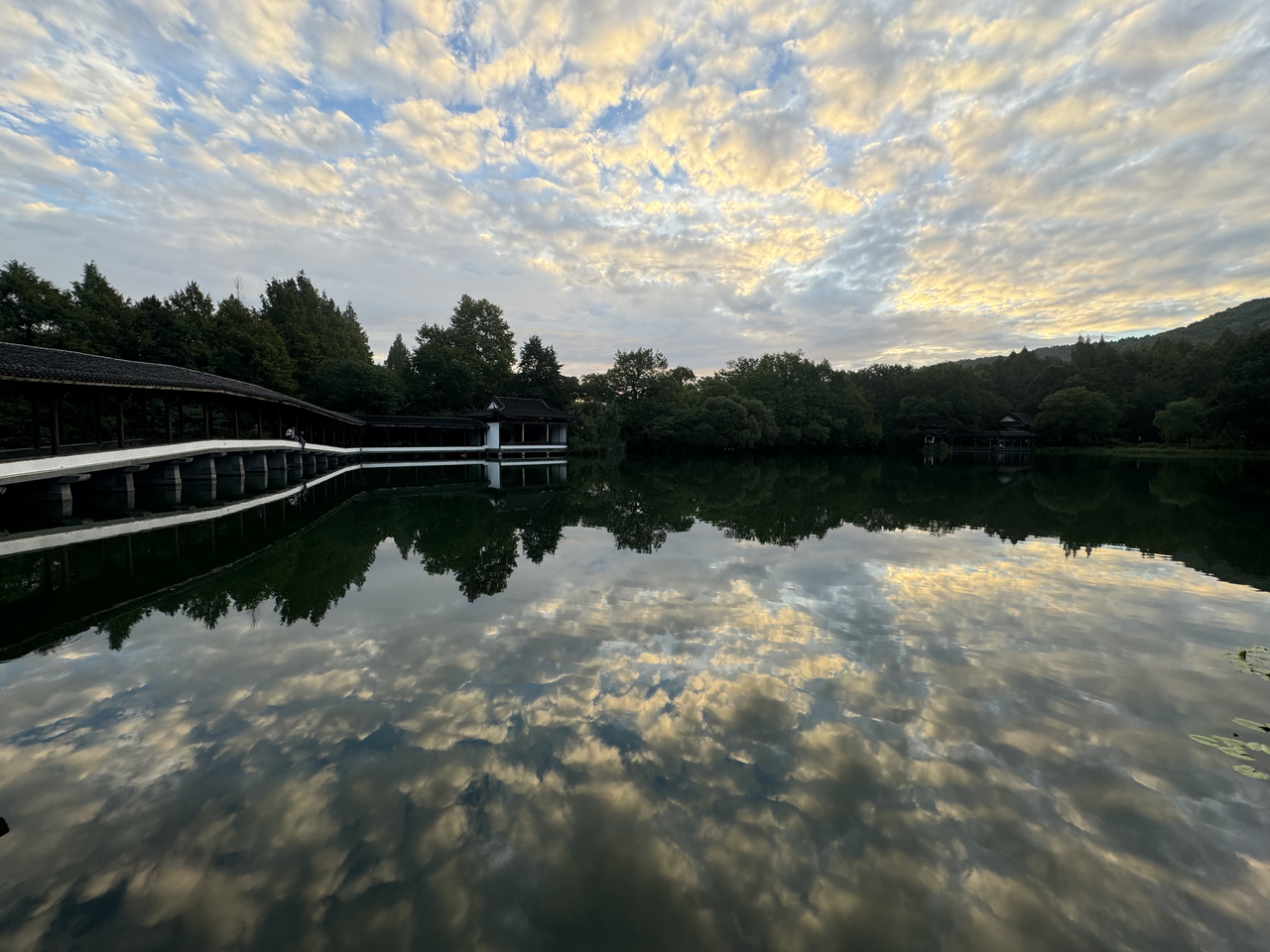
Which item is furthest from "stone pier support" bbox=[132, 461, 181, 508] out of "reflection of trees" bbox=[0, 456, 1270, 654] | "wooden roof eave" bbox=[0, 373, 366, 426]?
"reflection of trees" bbox=[0, 456, 1270, 654]

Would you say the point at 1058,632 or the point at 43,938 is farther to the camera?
the point at 1058,632

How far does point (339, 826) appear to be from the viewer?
3.24 m

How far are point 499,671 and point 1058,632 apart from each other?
22.1 feet

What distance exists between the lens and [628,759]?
3955 millimetres

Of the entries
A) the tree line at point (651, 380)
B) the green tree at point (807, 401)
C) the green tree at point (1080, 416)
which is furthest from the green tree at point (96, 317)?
the green tree at point (1080, 416)

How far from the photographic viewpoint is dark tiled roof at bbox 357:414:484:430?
33.3 metres

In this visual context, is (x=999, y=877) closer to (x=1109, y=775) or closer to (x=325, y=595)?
(x=1109, y=775)

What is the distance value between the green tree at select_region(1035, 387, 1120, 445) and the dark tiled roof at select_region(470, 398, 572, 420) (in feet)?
177

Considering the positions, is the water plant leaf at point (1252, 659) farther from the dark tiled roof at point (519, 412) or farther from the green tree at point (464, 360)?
the green tree at point (464, 360)

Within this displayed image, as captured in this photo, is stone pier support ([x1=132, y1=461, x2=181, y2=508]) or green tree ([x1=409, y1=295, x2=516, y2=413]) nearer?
stone pier support ([x1=132, y1=461, x2=181, y2=508])

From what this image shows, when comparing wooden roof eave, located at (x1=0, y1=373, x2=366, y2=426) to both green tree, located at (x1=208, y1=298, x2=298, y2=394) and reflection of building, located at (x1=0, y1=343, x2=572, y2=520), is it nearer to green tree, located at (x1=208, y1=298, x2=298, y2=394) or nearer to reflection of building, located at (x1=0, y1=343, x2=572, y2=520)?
reflection of building, located at (x1=0, y1=343, x2=572, y2=520)

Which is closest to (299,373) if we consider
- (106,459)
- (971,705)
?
(106,459)

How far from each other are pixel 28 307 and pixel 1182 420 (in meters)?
85.0

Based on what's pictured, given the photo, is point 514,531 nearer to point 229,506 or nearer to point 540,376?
point 229,506
